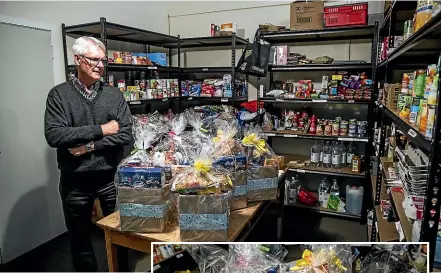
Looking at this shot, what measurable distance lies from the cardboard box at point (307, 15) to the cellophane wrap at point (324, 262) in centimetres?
248

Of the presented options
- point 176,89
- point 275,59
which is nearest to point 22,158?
point 176,89

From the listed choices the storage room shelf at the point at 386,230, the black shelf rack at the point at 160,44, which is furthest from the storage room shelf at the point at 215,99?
the storage room shelf at the point at 386,230

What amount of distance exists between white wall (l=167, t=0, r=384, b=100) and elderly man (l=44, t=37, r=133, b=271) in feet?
7.92

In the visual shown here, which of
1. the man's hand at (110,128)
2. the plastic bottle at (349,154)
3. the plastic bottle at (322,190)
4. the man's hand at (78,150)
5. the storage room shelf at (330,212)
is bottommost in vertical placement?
the storage room shelf at (330,212)

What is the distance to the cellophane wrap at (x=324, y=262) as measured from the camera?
144 cm

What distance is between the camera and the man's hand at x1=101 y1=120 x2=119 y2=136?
6.49ft

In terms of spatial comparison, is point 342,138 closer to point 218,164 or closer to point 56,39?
point 218,164

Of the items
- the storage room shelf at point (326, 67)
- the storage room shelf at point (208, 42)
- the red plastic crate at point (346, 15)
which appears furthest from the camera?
the storage room shelf at point (208, 42)

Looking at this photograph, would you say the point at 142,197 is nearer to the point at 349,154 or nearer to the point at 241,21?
the point at 349,154

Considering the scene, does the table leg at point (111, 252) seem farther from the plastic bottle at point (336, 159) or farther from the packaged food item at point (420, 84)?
the plastic bottle at point (336, 159)

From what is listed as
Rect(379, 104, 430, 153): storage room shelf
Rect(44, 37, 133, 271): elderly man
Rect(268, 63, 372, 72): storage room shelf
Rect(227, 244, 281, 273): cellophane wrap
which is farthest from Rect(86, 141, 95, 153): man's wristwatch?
Rect(268, 63, 372, 72): storage room shelf

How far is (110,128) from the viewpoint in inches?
78.6

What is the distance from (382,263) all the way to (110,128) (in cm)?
178

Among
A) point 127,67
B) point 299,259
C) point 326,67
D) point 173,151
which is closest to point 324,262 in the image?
point 299,259
